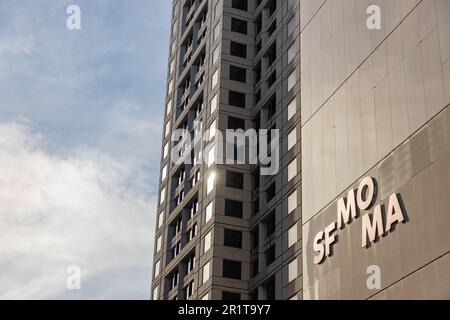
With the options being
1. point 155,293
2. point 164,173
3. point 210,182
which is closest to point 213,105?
point 210,182

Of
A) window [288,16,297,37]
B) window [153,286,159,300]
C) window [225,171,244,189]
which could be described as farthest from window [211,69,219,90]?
window [153,286,159,300]

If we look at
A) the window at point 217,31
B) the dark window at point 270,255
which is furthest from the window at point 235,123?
the dark window at point 270,255

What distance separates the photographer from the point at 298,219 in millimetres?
55656

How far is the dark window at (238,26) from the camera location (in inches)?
2985

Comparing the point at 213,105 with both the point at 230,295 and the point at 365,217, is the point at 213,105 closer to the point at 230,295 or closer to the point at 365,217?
the point at 230,295

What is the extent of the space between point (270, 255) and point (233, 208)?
6475mm

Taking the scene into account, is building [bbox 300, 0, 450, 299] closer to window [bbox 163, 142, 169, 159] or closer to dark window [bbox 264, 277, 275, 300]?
dark window [bbox 264, 277, 275, 300]

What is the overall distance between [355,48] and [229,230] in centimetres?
2395

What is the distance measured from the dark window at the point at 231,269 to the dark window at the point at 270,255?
3178mm

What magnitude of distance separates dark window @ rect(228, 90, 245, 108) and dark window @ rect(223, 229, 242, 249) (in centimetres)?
1222

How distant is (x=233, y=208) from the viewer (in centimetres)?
A: 6606

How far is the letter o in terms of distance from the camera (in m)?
40.6

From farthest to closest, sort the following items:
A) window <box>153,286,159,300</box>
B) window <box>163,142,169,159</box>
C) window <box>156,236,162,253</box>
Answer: window <box>163,142,169,159</box> < window <box>156,236,162,253</box> < window <box>153,286,159,300</box>
